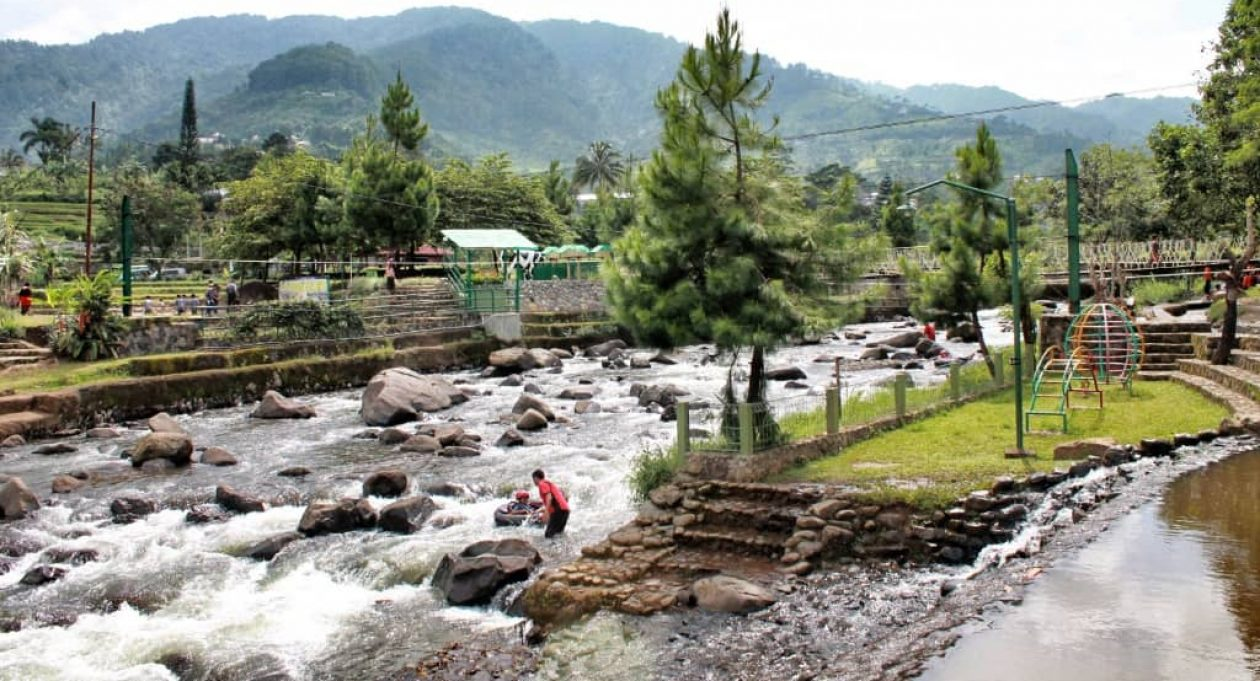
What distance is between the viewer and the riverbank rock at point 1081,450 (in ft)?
61.0

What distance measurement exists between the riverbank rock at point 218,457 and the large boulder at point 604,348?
2587cm

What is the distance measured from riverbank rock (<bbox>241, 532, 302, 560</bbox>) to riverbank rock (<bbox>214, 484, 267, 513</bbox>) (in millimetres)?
2679

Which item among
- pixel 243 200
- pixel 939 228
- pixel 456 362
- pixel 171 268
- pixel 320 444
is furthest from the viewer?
pixel 171 268

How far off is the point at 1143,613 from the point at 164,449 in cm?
2137

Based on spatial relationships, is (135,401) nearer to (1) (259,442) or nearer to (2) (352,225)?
(1) (259,442)

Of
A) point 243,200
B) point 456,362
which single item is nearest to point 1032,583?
point 456,362

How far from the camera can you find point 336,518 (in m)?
18.6

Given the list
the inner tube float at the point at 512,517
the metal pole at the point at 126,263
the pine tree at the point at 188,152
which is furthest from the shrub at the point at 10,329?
the pine tree at the point at 188,152

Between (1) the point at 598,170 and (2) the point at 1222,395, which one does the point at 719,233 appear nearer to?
(2) the point at 1222,395

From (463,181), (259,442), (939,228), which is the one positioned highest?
(463,181)

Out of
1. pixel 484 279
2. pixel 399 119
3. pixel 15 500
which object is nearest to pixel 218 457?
pixel 15 500

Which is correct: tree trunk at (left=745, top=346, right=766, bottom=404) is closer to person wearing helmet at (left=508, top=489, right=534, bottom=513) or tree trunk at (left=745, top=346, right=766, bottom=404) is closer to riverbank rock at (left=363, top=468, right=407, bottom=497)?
person wearing helmet at (left=508, top=489, right=534, bottom=513)

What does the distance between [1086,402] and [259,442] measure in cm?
2112

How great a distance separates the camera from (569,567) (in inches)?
578
